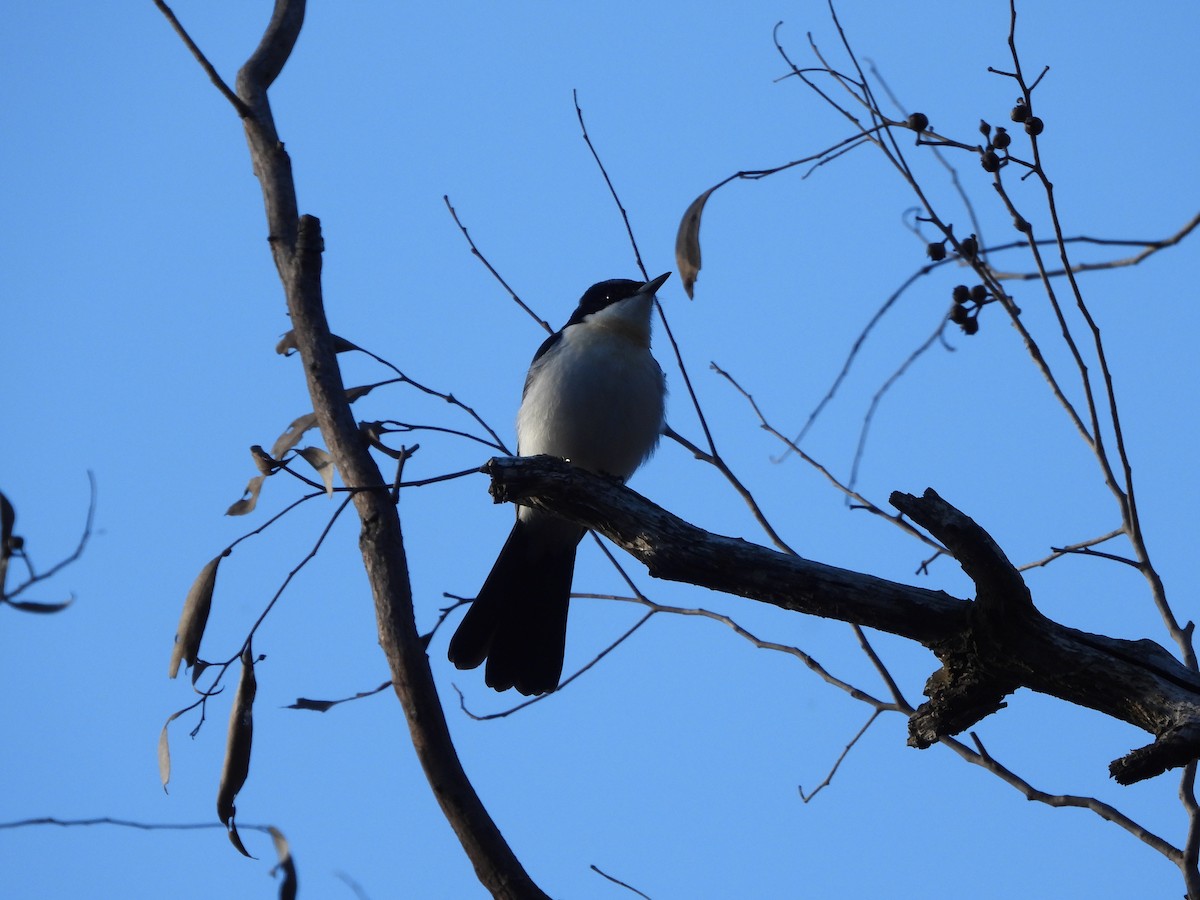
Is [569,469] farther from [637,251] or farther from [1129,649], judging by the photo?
[1129,649]

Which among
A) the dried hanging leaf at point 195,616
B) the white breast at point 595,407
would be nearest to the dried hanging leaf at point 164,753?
the dried hanging leaf at point 195,616

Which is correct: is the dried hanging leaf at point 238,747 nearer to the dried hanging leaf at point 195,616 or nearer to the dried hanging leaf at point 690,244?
the dried hanging leaf at point 195,616

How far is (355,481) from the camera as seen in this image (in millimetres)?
3514

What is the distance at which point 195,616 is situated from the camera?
3.91m

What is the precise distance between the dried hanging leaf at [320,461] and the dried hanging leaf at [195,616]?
419 mm

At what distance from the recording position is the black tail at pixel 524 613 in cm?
498

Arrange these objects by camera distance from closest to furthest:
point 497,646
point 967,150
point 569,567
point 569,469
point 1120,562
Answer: point 1120,562 → point 967,150 → point 569,469 → point 497,646 → point 569,567

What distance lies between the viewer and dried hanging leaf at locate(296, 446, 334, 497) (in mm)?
3859

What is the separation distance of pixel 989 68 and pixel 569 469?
1.70m

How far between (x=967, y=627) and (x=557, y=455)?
8.57 feet

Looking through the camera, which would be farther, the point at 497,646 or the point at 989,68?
the point at 497,646

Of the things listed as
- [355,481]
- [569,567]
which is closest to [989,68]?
[355,481]

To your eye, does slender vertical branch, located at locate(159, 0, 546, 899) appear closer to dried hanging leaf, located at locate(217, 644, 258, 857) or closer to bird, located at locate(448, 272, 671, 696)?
dried hanging leaf, located at locate(217, 644, 258, 857)

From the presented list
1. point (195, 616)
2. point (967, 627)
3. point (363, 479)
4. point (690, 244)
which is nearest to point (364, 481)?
point (363, 479)
